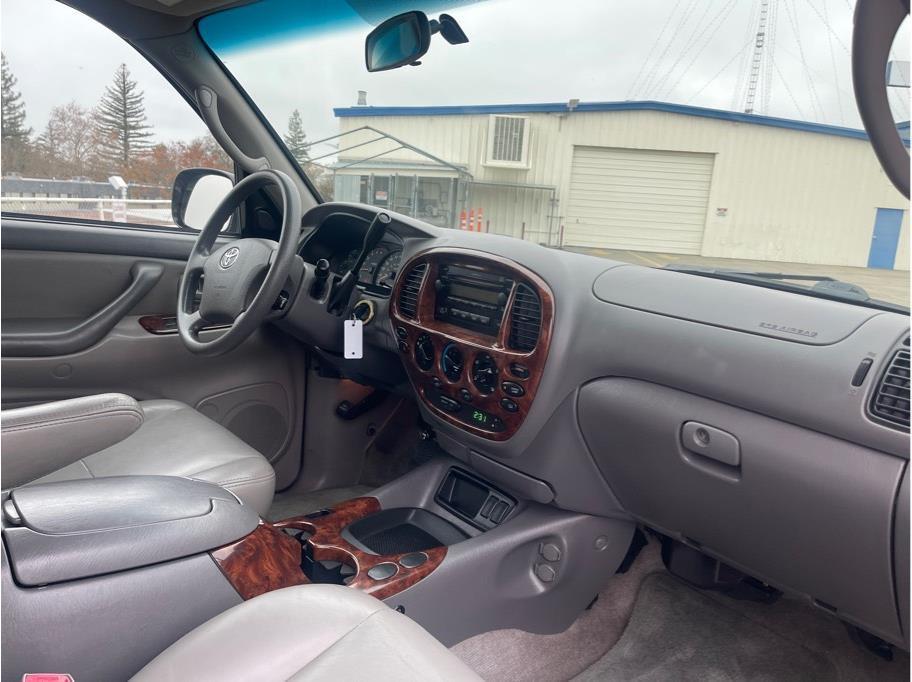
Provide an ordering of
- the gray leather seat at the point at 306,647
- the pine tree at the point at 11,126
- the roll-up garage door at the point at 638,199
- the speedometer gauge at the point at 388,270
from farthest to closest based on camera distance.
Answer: the speedometer gauge at the point at 388,270 < the pine tree at the point at 11,126 < the roll-up garage door at the point at 638,199 < the gray leather seat at the point at 306,647

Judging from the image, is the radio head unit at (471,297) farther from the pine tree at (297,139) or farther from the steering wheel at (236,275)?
the pine tree at (297,139)

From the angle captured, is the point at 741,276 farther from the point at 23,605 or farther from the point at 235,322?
the point at 23,605

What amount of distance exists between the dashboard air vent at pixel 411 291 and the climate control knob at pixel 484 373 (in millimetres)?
283

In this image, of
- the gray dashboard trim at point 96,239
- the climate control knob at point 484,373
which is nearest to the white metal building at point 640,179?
the climate control knob at point 484,373

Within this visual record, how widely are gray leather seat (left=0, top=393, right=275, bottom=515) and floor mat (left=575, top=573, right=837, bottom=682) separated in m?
1.03

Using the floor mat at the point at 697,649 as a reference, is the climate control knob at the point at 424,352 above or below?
above

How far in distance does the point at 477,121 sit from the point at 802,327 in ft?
3.89

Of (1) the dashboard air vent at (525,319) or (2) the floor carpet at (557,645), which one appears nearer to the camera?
(1) the dashboard air vent at (525,319)

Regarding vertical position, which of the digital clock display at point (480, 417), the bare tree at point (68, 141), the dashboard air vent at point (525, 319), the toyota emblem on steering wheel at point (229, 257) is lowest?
the digital clock display at point (480, 417)

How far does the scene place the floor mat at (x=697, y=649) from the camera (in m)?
1.82

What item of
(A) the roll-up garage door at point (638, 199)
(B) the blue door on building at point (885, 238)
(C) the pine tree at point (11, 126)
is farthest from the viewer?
(C) the pine tree at point (11, 126)

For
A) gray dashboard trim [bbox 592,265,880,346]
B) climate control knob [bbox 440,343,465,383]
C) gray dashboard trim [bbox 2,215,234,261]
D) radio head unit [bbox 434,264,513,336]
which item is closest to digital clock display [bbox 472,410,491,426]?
climate control knob [bbox 440,343,465,383]

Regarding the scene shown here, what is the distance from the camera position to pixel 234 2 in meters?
2.15

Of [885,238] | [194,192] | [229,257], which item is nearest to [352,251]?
[229,257]
